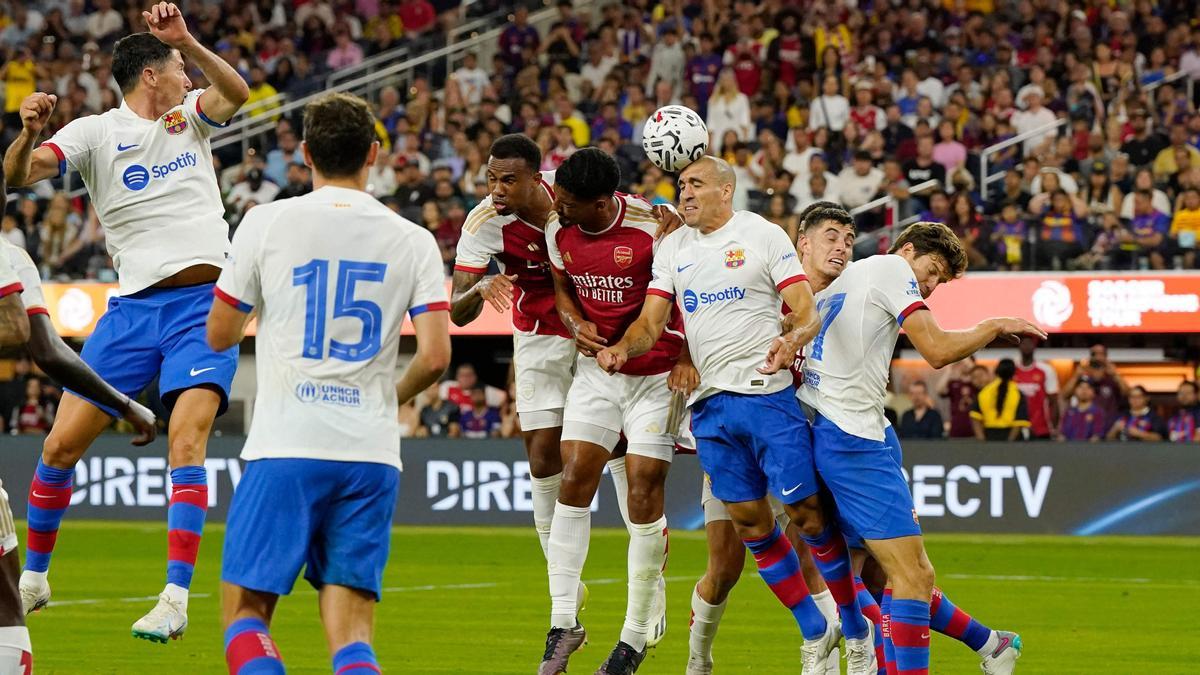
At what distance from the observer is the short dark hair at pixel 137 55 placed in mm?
8977

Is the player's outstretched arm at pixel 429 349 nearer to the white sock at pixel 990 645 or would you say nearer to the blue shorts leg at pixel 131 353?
the blue shorts leg at pixel 131 353

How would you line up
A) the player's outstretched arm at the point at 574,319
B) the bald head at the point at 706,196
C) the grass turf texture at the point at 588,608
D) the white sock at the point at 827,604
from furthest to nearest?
the grass turf texture at the point at 588,608
the player's outstretched arm at the point at 574,319
the white sock at the point at 827,604
the bald head at the point at 706,196

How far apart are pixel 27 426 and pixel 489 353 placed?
6315 mm

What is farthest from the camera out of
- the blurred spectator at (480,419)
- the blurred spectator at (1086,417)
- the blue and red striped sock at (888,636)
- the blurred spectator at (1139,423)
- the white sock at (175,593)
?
the blurred spectator at (480,419)

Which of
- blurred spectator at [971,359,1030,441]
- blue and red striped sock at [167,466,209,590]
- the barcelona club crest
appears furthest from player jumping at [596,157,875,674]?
blurred spectator at [971,359,1030,441]

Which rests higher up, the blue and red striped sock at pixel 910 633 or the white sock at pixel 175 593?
the white sock at pixel 175 593

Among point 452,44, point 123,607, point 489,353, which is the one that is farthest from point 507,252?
point 452,44

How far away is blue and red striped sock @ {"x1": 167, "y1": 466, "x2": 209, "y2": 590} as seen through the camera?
27.2ft

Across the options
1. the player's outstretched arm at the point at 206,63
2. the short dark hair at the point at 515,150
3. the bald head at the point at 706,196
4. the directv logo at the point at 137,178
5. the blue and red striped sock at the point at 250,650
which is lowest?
the blue and red striped sock at the point at 250,650

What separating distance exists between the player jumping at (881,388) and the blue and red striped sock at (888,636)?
0.02m

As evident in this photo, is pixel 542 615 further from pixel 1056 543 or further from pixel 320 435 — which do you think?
pixel 1056 543

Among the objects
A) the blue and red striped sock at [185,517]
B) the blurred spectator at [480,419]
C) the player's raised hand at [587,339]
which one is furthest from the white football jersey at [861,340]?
the blurred spectator at [480,419]

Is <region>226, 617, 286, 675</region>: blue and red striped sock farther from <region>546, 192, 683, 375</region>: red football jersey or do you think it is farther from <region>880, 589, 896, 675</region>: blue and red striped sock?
<region>546, 192, 683, 375</region>: red football jersey

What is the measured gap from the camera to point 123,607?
12.8 meters
